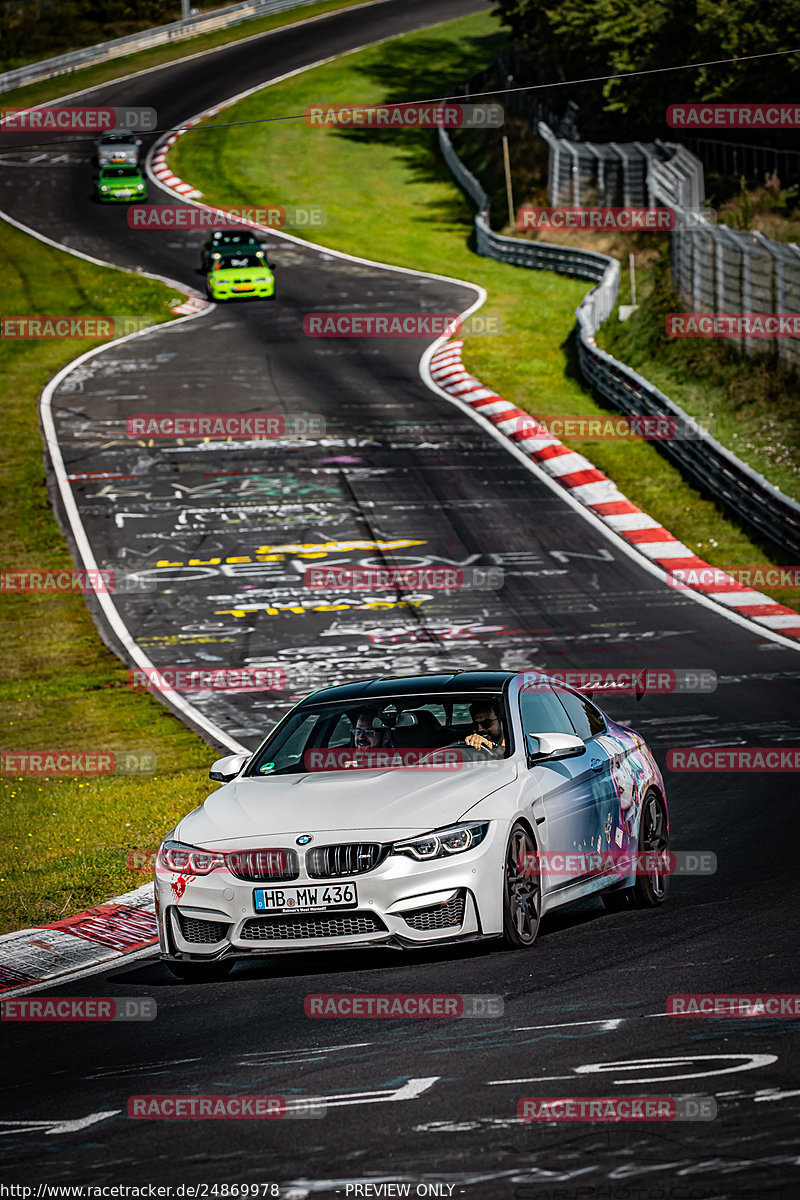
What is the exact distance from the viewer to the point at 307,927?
8.15 meters

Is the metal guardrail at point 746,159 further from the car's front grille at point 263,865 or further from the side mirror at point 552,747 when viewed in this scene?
the car's front grille at point 263,865

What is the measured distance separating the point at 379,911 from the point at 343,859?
0.32 m

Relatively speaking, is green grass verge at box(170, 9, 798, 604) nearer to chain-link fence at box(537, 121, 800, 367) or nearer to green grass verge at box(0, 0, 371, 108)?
chain-link fence at box(537, 121, 800, 367)

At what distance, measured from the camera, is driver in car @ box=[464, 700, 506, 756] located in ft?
30.0

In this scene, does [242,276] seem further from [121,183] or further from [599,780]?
[599,780]

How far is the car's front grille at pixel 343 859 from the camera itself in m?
8.08

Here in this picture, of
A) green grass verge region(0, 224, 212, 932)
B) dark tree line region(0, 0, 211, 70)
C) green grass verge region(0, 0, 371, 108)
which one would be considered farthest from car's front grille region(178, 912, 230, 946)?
dark tree line region(0, 0, 211, 70)

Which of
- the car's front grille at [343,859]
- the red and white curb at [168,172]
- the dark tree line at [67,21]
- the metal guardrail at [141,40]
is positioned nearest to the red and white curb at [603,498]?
the car's front grille at [343,859]

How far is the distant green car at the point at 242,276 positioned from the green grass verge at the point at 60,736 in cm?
1078

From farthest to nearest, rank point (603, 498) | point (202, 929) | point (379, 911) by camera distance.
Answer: point (603, 498)
point (202, 929)
point (379, 911)

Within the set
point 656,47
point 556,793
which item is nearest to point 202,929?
point 556,793

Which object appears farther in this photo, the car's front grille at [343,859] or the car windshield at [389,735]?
the car windshield at [389,735]

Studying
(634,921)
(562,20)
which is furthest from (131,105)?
(634,921)

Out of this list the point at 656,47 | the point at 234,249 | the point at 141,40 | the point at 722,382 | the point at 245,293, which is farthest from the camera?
the point at 141,40
